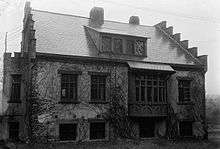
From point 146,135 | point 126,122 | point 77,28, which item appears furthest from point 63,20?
point 146,135

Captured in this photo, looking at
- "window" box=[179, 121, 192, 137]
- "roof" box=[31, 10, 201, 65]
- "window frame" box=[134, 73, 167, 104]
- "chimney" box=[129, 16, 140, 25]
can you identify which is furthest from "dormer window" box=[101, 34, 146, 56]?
"chimney" box=[129, 16, 140, 25]

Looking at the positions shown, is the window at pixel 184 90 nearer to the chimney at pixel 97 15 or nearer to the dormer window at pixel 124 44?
the dormer window at pixel 124 44

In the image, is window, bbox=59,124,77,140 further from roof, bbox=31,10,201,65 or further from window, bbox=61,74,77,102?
roof, bbox=31,10,201,65

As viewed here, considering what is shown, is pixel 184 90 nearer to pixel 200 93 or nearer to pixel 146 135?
pixel 200 93

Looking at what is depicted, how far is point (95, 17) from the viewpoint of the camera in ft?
95.3

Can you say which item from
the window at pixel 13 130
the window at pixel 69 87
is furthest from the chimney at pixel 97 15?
the window at pixel 13 130

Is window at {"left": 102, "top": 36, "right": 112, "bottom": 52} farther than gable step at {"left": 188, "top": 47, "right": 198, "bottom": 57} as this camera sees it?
No

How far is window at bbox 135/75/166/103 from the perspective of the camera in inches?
971

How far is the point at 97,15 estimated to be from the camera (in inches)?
1150

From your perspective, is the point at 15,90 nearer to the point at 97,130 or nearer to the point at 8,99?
the point at 8,99

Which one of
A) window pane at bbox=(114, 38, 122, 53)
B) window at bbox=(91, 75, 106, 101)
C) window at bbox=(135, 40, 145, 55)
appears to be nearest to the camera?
window at bbox=(91, 75, 106, 101)

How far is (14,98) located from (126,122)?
9.07m

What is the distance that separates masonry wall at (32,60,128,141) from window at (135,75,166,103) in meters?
1.90

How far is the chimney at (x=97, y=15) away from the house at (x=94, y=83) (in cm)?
14
